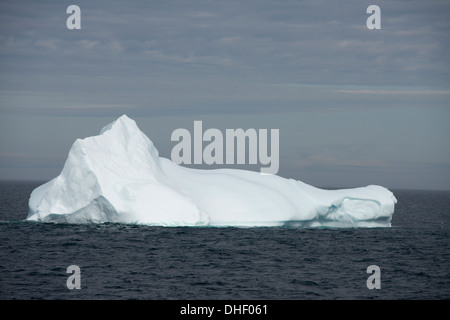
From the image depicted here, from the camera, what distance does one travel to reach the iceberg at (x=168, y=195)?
34719 mm

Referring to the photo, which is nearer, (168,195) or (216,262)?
(216,262)

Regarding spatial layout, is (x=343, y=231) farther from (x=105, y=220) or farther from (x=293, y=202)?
(x=105, y=220)

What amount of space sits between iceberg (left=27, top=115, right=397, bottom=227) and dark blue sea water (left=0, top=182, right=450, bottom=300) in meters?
0.99

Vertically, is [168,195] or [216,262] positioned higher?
[168,195]

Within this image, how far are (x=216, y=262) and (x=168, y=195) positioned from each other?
7.29 meters

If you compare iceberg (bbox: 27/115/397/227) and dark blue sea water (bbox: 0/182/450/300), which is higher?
iceberg (bbox: 27/115/397/227)

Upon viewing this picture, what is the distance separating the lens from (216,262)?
28.7 metres

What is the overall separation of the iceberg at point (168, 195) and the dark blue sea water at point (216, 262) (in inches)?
38.8

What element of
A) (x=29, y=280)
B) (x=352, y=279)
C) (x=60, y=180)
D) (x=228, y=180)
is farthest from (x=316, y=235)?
(x=29, y=280)

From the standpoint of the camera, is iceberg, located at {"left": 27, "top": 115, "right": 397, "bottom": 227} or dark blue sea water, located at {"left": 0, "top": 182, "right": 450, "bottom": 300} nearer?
dark blue sea water, located at {"left": 0, "top": 182, "right": 450, "bottom": 300}

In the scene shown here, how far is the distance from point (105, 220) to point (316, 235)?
40.6 feet

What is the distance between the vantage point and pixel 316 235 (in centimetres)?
3794

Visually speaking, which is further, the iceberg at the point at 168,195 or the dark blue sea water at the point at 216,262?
the iceberg at the point at 168,195

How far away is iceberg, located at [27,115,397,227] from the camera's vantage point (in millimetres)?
34719
